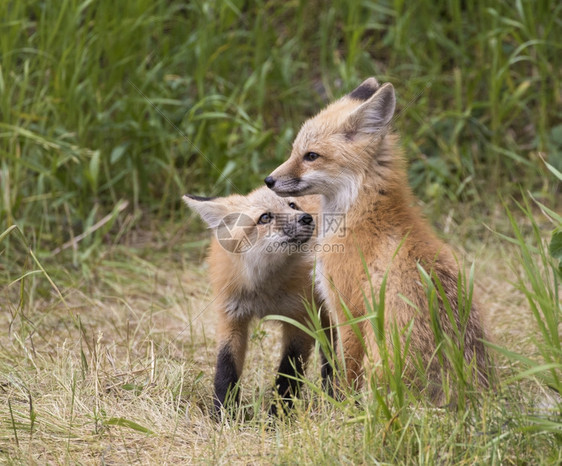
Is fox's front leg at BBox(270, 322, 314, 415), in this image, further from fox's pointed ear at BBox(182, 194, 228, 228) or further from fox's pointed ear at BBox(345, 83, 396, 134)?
fox's pointed ear at BBox(345, 83, 396, 134)

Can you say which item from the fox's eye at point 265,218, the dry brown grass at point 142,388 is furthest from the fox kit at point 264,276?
the dry brown grass at point 142,388

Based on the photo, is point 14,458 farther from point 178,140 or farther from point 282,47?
point 282,47

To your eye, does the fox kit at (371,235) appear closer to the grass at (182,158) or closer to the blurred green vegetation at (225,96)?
the grass at (182,158)

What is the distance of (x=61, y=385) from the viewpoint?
11.4 ft

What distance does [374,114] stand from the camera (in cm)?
369

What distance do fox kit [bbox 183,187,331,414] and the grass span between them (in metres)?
0.17

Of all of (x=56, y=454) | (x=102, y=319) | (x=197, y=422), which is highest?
(x=56, y=454)

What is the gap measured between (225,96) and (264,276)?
3032 millimetres

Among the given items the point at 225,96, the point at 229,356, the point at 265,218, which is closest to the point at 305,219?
the point at 265,218

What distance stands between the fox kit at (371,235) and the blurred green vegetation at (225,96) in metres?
2.18

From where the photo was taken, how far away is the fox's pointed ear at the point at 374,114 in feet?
12.0

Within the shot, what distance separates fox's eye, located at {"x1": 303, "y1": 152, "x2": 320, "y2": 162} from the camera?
379cm

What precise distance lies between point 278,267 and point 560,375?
5.39 feet

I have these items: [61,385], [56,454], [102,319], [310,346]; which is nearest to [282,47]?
[102,319]
